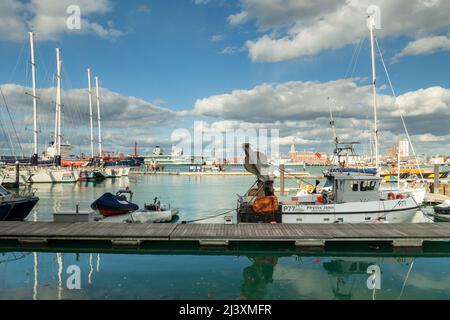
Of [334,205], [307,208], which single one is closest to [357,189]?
[334,205]

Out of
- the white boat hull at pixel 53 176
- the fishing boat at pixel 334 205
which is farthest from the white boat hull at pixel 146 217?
the white boat hull at pixel 53 176

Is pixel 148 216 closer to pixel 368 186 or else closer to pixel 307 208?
pixel 307 208

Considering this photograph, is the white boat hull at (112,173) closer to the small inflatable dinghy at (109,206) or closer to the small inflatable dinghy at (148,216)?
the small inflatable dinghy at (109,206)

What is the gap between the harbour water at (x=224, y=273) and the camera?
545 inches

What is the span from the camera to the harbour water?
1384 centimetres

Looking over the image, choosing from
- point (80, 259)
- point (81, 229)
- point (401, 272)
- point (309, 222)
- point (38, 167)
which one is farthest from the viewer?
point (38, 167)

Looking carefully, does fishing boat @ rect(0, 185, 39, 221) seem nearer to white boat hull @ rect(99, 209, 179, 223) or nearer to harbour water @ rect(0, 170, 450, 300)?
white boat hull @ rect(99, 209, 179, 223)

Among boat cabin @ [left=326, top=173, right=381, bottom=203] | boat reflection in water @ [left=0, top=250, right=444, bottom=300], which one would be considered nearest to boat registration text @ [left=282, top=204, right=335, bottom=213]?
boat cabin @ [left=326, top=173, right=381, bottom=203]

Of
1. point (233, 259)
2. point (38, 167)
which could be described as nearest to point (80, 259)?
point (233, 259)

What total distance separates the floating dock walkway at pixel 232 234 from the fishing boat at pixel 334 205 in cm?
188

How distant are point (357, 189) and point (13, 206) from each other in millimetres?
28751

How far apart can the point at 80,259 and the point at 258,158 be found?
14421 mm
